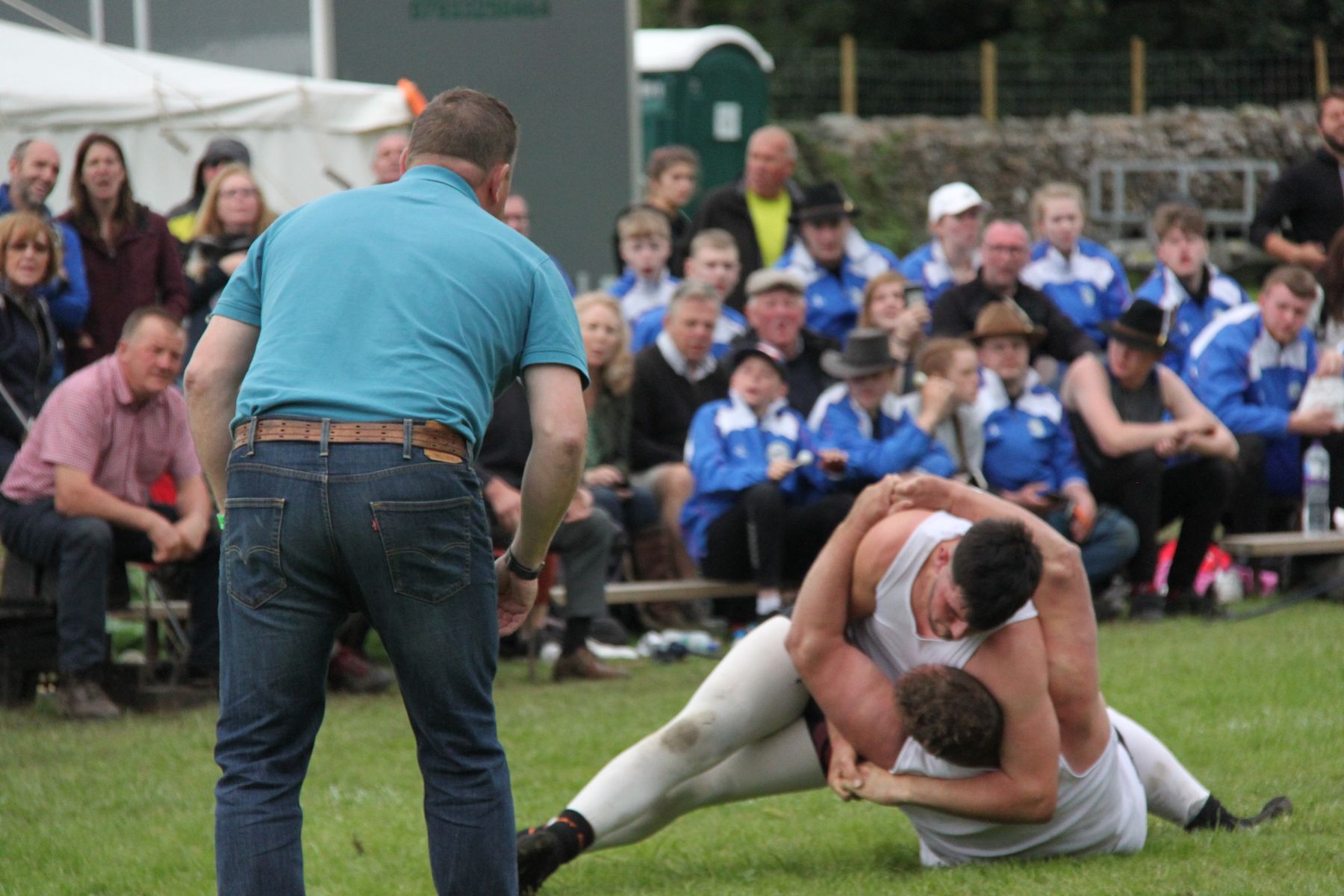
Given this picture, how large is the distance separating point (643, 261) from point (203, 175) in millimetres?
2357

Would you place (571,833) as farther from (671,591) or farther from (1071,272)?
(1071,272)

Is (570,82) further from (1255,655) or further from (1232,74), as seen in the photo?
(1232,74)

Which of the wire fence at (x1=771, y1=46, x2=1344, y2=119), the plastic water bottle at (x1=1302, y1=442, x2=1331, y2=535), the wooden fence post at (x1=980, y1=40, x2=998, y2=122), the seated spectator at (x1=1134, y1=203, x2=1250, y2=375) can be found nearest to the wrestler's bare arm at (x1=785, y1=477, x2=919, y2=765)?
the plastic water bottle at (x1=1302, y1=442, x2=1331, y2=535)

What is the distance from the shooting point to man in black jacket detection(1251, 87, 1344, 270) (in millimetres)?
10250

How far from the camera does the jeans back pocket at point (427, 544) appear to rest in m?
3.22

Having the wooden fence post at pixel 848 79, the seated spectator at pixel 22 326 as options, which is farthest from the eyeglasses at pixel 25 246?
the wooden fence post at pixel 848 79

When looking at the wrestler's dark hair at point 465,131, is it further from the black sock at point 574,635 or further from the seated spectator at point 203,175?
the seated spectator at point 203,175

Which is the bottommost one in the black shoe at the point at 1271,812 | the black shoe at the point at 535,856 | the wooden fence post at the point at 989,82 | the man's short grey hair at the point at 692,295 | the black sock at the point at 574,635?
the black sock at the point at 574,635

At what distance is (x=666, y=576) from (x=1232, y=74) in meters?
16.7

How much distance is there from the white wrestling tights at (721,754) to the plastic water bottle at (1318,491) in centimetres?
503

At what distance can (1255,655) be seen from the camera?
6992 millimetres

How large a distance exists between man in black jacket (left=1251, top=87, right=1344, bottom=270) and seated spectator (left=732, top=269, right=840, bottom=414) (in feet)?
10.4

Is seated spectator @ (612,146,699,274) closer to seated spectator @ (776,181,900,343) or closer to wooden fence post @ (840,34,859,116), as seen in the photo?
seated spectator @ (776,181,900,343)

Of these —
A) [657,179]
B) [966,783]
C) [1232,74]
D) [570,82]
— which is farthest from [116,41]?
[1232,74]
